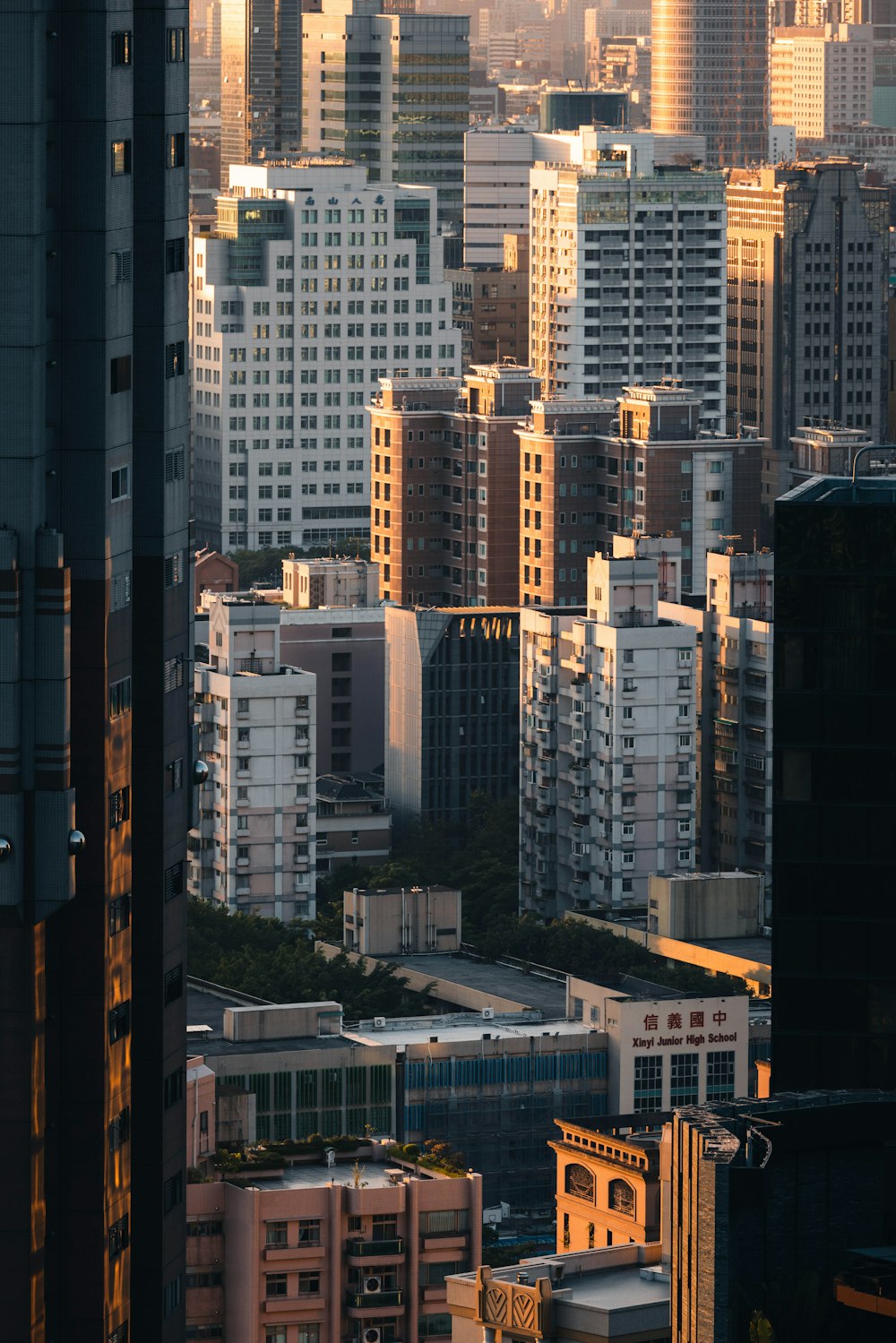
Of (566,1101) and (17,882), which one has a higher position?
(17,882)

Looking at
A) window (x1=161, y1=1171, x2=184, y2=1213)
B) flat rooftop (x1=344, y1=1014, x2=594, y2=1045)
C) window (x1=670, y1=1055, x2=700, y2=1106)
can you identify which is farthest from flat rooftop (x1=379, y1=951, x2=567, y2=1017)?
window (x1=161, y1=1171, x2=184, y2=1213)

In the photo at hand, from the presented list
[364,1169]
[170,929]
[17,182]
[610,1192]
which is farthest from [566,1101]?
[17,182]

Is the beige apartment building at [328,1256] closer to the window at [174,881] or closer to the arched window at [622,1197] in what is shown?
the arched window at [622,1197]

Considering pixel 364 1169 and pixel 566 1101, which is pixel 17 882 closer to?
pixel 364 1169

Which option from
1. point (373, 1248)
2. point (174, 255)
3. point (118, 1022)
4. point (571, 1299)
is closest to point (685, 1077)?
point (373, 1248)

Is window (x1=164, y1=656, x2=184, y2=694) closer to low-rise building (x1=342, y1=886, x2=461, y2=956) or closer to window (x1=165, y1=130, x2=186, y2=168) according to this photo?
window (x1=165, y1=130, x2=186, y2=168)

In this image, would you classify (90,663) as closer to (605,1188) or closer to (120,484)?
(120,484)

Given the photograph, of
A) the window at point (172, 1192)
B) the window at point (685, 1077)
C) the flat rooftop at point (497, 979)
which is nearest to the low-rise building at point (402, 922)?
the flat rooftop at point (497, 979)
